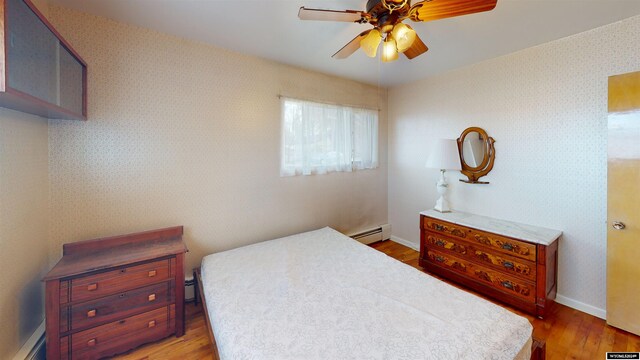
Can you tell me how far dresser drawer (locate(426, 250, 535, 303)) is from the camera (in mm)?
2107

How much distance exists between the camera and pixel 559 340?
1.81m

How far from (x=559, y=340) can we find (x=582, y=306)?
0.62 metres

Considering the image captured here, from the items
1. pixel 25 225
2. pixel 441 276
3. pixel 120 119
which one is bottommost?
pixel 441 276

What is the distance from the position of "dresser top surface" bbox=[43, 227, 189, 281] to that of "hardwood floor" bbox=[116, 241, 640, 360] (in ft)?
2.09

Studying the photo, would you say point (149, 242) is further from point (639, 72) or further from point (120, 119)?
point (639, 72)

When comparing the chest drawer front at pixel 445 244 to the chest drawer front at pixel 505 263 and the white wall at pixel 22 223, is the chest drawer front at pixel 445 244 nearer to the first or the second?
the chest drawer front at pixel 505 263

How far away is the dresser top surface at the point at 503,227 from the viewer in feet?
6.89

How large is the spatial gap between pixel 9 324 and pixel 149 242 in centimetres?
77

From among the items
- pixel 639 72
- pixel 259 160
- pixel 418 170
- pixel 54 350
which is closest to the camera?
pixel 54 350

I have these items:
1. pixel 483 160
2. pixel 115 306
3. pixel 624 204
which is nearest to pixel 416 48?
pixel 483 160

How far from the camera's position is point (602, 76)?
6.52 feet

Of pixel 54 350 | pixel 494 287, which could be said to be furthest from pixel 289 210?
pixel 494 287

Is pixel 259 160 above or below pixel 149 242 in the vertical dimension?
above

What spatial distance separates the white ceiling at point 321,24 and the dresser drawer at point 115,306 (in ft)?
6.46
